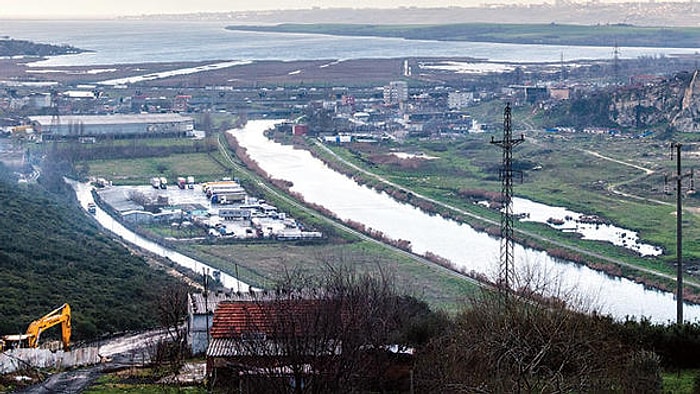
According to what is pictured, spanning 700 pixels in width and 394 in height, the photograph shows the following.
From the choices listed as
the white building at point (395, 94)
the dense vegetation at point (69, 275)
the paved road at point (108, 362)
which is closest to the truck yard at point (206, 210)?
the dense vegetation at point (69, 275)

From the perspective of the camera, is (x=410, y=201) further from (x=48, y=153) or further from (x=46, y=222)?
(x=48, y=153)

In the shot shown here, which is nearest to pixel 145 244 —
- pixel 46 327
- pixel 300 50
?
pixel 46 327

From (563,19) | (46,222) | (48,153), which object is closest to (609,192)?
(46,222)

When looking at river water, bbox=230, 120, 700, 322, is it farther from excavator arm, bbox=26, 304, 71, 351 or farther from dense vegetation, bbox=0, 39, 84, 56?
dense vegetation, bbox=0, 39, 84, 56

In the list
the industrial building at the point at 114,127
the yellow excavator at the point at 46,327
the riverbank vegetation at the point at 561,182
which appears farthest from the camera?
the industrial building at the point at 114,127

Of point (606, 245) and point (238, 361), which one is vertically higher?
point (238, 361)

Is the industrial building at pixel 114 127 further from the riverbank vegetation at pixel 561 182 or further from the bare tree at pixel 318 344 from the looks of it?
the bare tree at pixel 318 344
